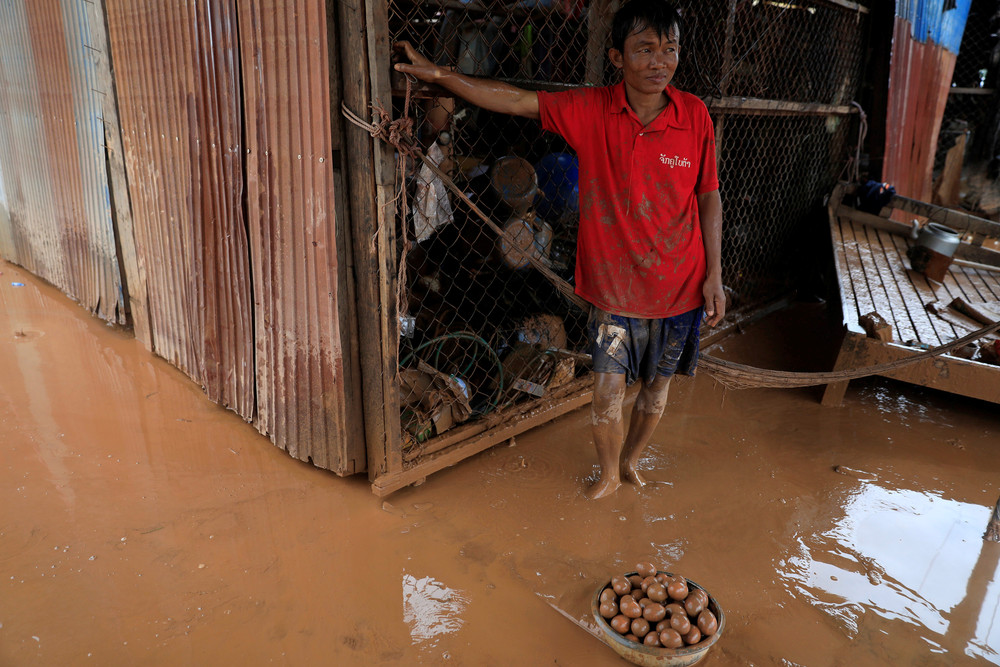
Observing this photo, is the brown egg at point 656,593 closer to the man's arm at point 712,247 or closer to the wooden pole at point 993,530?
the man's arm at point 712,247

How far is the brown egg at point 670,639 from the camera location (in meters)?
2.01

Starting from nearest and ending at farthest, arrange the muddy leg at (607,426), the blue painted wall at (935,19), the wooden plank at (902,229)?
the muddy leg at (607,426)
the wooden plank at (902,229)
the blue painted wall at (935,19)

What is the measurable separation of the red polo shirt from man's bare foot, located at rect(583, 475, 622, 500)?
862mm

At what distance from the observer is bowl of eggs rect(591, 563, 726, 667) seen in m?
2.01

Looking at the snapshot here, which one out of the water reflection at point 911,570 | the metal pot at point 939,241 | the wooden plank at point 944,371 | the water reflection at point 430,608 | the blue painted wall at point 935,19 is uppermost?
the blue painted wall at point 935,19

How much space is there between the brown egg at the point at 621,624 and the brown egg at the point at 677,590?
180 millimetres

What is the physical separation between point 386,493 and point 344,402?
0.47 m

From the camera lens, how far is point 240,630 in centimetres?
217

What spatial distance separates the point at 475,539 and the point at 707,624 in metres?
1.03

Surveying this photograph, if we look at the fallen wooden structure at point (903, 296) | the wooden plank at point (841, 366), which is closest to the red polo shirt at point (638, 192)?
the wooden plank at point (841, 366)

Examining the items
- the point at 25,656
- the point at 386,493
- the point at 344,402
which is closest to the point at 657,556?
the point at 386,493

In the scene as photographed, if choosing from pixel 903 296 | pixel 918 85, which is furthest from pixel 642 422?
pixel 918 85

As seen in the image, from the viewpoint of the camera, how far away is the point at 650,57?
7.84ft

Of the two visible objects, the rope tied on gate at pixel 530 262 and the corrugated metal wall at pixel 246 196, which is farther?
the corrugated metal wall at pixel 246 196
